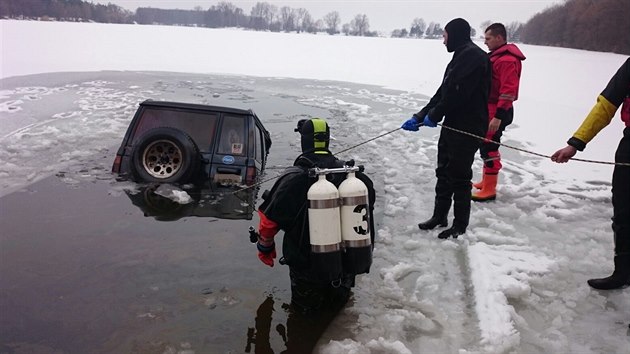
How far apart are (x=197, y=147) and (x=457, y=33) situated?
358 cm

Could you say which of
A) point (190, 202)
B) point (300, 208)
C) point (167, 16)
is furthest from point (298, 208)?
point (167, 16)

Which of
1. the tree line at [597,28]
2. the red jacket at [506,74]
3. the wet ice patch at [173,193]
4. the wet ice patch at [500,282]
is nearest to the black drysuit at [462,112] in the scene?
the wet ice patch at [500,282]

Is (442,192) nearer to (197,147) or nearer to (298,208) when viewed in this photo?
(298,208)

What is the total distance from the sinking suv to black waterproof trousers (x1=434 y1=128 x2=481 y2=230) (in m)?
2.54

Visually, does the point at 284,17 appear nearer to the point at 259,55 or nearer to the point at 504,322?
the point at 259,55

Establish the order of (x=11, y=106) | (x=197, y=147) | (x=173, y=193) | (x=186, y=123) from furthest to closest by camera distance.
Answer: (x=11, y=106) < (x=186, y=123) < (x=197, y=147) < (x=173, y=193)

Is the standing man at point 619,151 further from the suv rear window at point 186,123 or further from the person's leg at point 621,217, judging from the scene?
the suv rear window at point 186,123

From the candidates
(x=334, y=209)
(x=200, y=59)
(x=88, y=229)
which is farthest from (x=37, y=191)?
(x=200, y=59)

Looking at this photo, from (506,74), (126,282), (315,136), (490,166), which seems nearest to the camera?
(315,136)

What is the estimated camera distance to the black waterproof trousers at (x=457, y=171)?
17.4 feet

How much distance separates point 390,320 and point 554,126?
11.5 metres

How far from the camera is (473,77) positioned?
5.01m

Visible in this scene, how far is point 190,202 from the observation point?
6285 millimetres

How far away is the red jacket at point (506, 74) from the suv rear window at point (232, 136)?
3.43 meters
